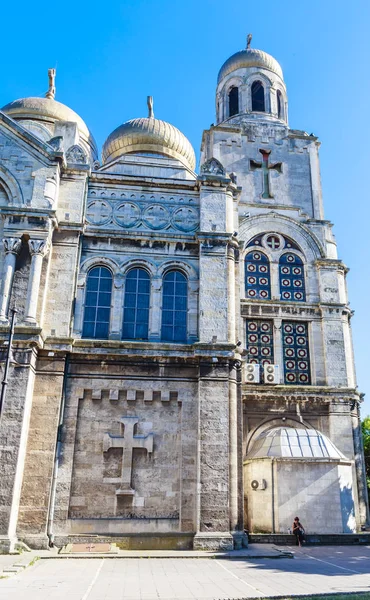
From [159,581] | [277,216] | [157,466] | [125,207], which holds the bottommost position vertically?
[159,581]

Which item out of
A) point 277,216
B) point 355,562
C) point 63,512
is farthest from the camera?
point 277,216

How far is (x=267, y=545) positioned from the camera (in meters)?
19.3

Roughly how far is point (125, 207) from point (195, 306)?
17.2 ft

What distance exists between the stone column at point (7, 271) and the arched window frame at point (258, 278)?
42.5 feet

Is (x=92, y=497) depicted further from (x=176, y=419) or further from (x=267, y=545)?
(x=267, y=545)

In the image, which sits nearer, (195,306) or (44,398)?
(44,398)

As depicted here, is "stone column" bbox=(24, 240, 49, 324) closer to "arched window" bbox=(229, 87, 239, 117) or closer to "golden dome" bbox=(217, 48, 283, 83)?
"arched window" bbox=(229, 87, 239, 117)

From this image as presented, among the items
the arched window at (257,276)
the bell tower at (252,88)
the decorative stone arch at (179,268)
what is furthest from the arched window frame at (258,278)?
the bell tower at (252,88)

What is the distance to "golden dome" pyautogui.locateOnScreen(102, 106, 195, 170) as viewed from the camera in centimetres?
3153

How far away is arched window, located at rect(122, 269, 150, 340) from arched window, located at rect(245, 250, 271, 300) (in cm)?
859

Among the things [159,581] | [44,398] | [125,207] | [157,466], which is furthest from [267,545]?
[125,207]

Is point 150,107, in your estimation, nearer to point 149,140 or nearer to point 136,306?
point 149,140

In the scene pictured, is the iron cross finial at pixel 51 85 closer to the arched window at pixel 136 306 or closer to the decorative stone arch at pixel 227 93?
the decorative stone arch at pixel 227 93

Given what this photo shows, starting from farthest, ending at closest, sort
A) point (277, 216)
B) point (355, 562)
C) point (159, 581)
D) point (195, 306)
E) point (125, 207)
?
point (277, 216), point (125, 207), point (195, 306), point (355, 562), point (159, 581)
